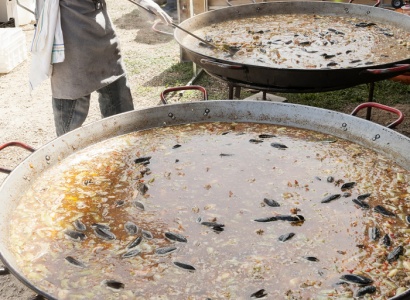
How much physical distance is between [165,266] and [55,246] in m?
0.60

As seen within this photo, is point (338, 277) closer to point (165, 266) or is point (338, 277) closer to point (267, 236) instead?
point (267, 236)

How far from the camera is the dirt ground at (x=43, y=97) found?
20.8 ft

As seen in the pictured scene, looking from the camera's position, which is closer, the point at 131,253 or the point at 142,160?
the point at 131,253

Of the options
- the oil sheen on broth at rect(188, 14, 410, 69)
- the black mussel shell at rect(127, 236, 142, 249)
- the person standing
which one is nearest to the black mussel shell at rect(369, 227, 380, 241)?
the black mussel shell at rect(127, 236, 142, 249)

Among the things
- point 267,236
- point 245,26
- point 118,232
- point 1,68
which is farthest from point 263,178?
point 1,68

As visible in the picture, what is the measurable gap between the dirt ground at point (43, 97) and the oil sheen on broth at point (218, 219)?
145 cm

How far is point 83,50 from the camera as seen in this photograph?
4578 mm

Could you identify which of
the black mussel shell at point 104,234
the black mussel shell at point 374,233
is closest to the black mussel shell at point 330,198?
the black mussel shell at point 374,233

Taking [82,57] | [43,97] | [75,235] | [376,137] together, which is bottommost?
[43,97]

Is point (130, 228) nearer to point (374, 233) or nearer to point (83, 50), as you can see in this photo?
point (374, 233)

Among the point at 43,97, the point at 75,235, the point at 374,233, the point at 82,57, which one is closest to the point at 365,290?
the point at 374,233

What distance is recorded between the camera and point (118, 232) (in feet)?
9.52

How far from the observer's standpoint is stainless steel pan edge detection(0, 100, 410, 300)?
3.22m

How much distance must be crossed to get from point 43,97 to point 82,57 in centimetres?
354
